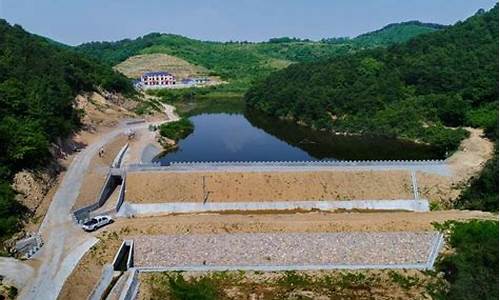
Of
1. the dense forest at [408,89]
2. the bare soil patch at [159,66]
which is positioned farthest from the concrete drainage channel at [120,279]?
the bare soil patch at [159,66]

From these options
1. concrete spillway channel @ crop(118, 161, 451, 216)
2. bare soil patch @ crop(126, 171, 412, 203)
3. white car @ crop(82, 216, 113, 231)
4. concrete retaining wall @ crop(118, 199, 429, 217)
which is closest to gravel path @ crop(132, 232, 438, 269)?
white car @ crop(82, 216, 113, 231)

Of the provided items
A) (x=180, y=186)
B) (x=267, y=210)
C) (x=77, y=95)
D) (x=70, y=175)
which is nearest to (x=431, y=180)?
(x=267, y=210)

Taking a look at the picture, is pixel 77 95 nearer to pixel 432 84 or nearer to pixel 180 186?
pixel 180 186

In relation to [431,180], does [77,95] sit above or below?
above

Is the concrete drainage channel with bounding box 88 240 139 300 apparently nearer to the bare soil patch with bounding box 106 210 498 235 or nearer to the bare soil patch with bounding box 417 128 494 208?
the bare soil patch with bounding box 106 210 498 235

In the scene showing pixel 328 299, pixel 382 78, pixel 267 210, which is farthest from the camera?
pixel 382 78

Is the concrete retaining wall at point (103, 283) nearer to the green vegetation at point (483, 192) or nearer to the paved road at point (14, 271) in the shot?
the paved road at point (14, 271)

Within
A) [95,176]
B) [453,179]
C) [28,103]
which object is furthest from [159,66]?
[453,179]
